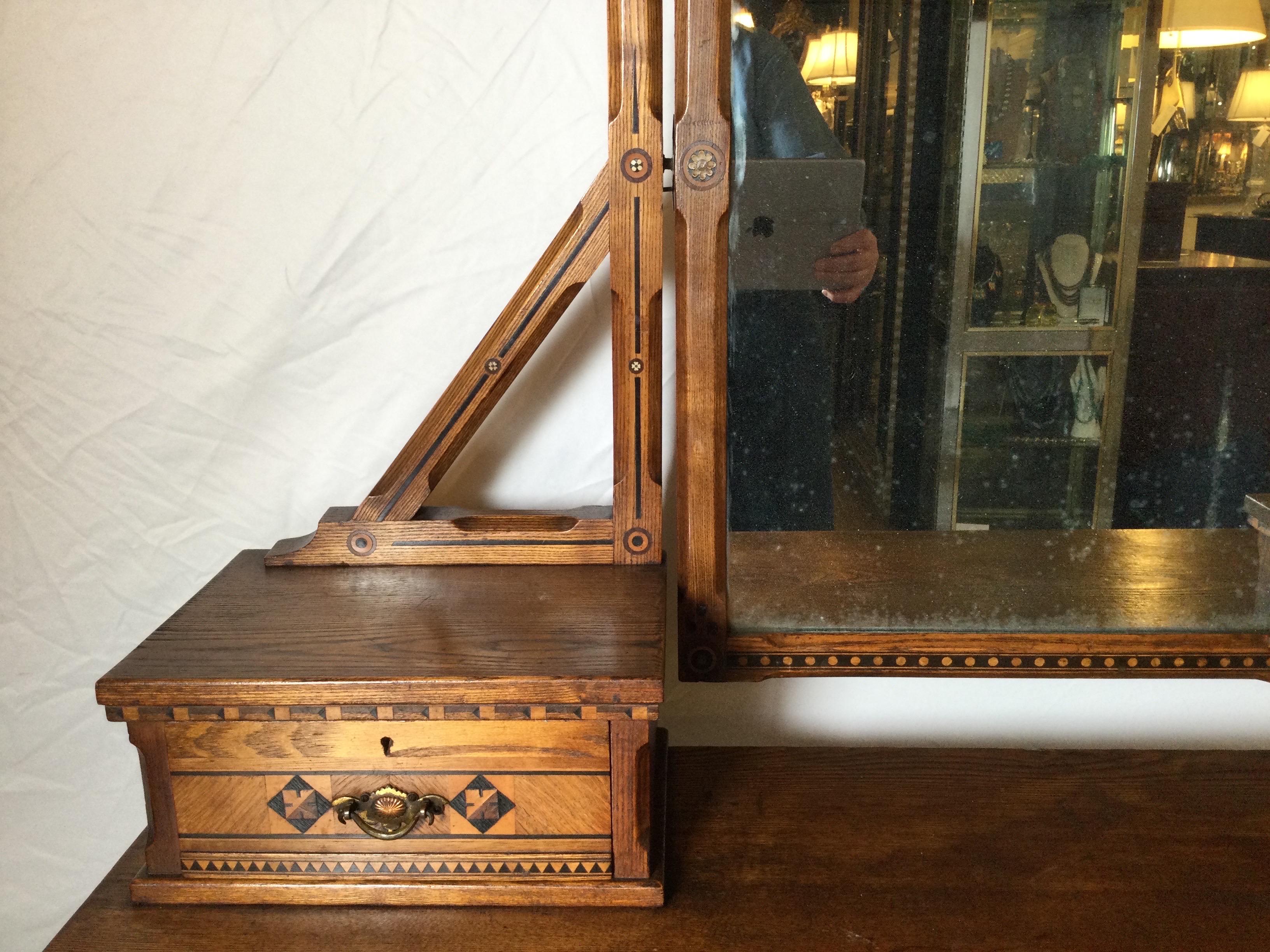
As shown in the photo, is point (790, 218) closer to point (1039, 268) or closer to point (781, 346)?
point (781, 346)

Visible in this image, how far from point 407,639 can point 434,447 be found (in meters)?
0.20

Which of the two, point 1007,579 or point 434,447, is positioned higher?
point 434,447

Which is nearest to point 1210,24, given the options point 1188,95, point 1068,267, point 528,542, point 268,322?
point 1188,95

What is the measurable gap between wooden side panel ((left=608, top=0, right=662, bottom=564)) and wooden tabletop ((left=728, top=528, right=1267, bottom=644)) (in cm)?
10

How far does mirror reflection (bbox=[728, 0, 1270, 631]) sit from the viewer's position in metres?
0.92

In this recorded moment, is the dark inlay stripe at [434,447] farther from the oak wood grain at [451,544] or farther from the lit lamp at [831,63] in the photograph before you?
the lit lamp at [831,63]

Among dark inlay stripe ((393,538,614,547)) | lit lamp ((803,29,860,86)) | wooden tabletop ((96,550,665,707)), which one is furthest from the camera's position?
dark inlay stripe ((393,538,614,547))

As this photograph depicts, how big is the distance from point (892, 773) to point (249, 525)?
682 mm

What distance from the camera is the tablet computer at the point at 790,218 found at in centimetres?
95

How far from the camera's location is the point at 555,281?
0.98 m

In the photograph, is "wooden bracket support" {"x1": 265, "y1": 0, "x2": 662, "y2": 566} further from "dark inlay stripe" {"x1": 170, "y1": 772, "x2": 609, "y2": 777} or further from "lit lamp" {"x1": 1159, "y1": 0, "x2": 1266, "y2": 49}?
"lit lamp" {"x1": 1159, "y1": 0, "x2": 1266, "y2": 49}

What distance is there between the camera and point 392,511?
1.02 meters

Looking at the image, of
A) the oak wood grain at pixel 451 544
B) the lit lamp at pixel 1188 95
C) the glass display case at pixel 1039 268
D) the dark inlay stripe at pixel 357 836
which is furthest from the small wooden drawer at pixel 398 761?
the lit lamp at pixel 1188 95

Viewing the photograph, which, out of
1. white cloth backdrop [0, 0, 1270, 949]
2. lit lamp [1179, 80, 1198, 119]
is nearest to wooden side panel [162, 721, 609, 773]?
white cloth backdrop [0, 0, 1270, 949]
